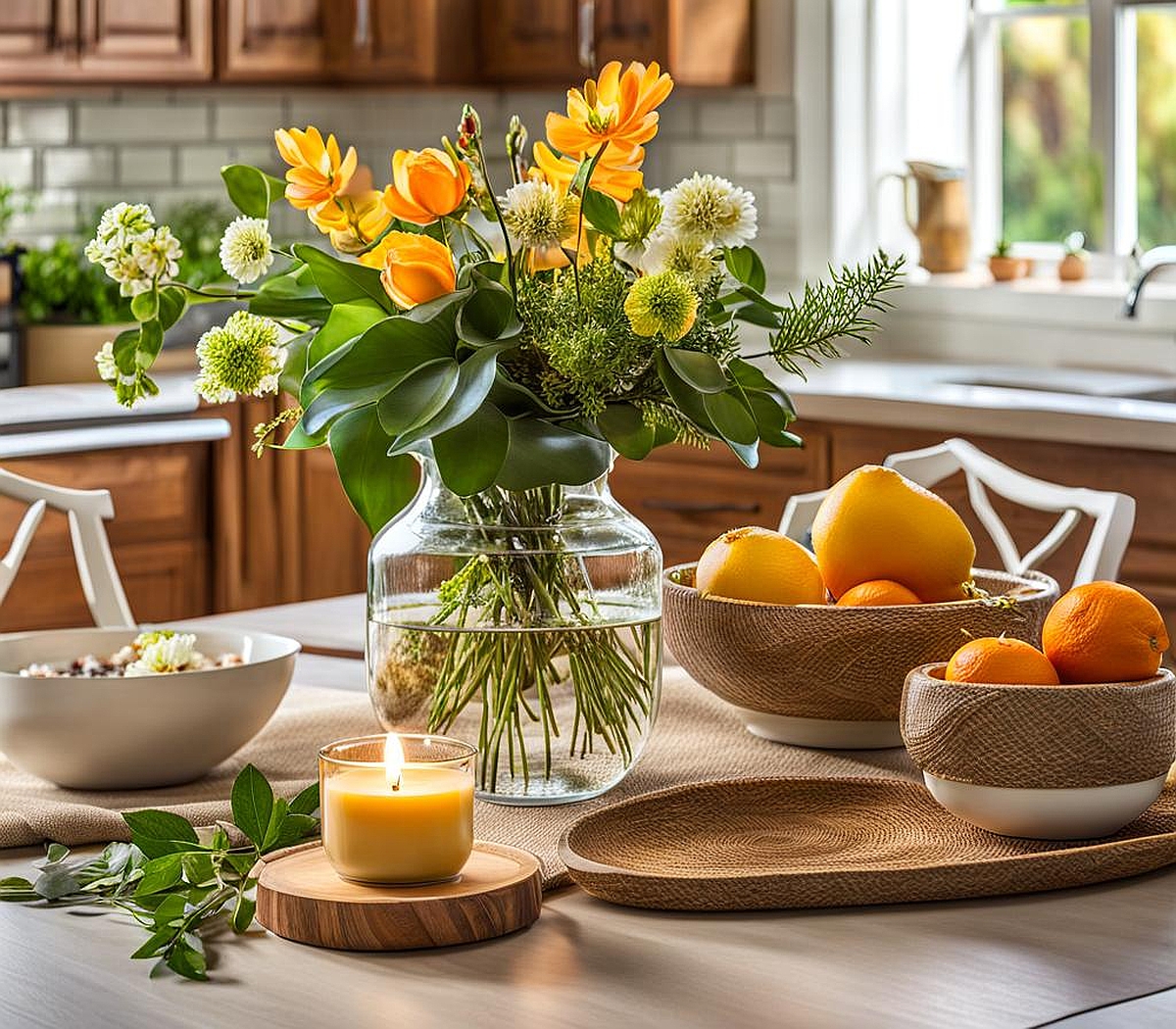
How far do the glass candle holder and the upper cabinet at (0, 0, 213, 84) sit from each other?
318cm

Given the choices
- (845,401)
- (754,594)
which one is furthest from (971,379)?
(754,594)

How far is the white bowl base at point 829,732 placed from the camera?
1.56 meters

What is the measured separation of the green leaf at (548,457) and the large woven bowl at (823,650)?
21 cm

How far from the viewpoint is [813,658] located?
1.50 metres

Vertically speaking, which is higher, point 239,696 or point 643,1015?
point 239,696

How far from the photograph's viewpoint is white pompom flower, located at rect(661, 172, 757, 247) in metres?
1.37

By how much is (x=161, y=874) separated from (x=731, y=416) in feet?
1.58

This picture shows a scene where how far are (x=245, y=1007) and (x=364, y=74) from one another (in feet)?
12.0

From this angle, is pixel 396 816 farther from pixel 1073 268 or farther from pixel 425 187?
pixel 1073 268

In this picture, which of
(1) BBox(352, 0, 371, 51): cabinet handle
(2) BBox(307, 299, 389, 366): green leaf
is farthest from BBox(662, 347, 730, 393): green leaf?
(1) BBox(352, 0, 371, 51): cabinet handle

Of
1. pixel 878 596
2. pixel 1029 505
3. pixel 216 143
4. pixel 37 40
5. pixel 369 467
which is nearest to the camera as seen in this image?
pixel 369 467

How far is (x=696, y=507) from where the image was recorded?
3773 mm

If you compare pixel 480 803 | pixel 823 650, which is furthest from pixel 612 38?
pixel 480 803

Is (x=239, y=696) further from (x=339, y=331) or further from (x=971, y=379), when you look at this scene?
(x=971, y=379)
